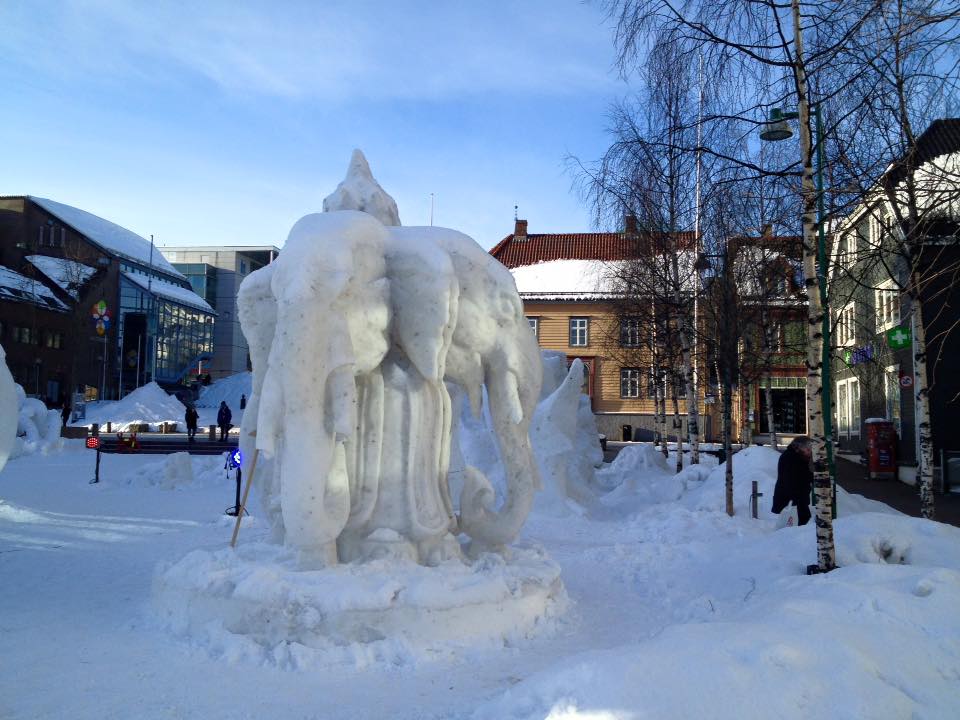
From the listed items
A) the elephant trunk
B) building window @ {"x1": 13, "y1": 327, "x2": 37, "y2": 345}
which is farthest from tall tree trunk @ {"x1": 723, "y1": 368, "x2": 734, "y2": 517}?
building window @ {"x1": 13, "y1": 327, "x2": 37, "y2": 345}

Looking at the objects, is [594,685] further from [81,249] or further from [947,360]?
[81,249]

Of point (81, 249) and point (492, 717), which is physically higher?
point (81, 249)

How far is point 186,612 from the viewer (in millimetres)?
4938

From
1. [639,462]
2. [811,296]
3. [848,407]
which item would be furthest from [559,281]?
[811,296]

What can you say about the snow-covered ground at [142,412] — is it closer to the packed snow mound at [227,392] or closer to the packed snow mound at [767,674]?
the packed snow mound at [227,392]

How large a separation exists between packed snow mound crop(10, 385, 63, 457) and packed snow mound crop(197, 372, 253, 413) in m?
20.8

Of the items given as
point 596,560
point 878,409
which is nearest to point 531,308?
point 878,409

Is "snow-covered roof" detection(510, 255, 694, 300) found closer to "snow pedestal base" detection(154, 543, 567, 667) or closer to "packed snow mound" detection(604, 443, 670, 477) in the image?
"packed snow mound" detection(604, 443, 670, 477)

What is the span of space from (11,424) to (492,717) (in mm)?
6116

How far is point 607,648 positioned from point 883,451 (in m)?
16.6

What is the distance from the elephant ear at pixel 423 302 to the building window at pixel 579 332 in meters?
31.2

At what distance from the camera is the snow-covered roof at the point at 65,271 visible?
42987 mm

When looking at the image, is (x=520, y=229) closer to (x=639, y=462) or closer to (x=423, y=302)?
(x=639, y=462)

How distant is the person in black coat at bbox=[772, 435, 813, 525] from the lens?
940cm
